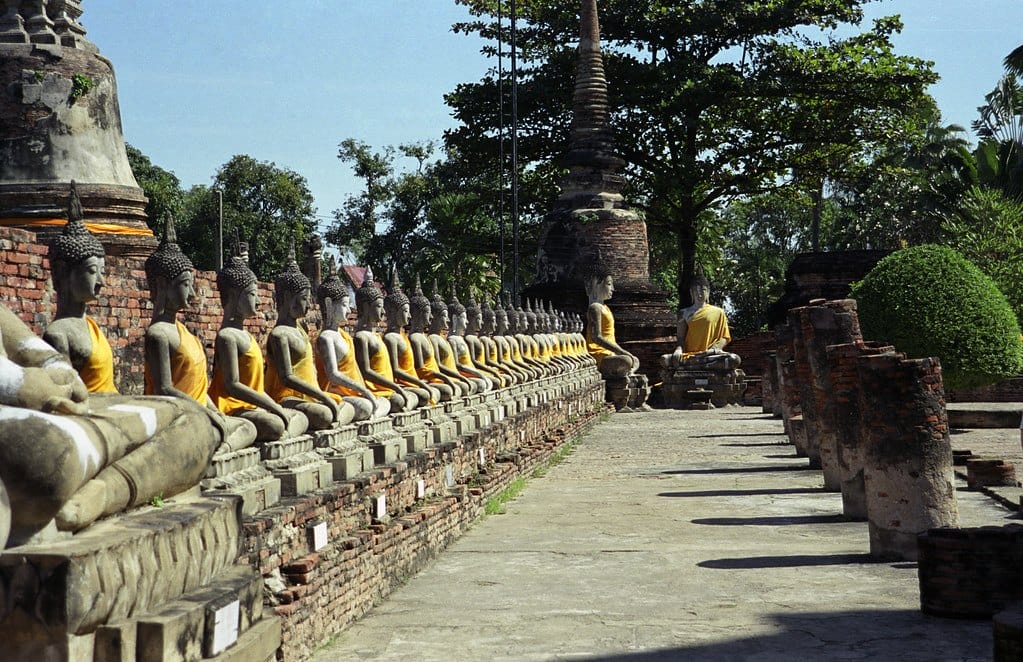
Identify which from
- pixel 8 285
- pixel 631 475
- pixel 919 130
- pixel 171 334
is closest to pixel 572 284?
pixel 919 130

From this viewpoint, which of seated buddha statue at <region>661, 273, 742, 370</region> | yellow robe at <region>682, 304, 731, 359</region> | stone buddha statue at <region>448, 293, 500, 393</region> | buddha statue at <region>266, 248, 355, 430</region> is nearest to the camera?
buddha statue at <region>266, 248, 355, 430</region>

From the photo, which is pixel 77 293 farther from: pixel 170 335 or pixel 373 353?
pixel 373 353

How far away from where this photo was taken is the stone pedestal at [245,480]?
19.2 ft

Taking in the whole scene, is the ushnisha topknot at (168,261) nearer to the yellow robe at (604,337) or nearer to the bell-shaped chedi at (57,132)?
the bell-shaped chedi at (57,132)

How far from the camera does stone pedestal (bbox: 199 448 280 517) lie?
586cm

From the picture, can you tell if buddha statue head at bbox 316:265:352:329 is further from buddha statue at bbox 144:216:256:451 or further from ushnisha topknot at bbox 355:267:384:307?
buddha statue at bbox 144:216:256:451

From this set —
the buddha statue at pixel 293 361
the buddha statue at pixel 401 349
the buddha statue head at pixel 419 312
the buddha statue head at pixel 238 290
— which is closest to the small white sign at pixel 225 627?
the buddha statue head at pixel 238 290

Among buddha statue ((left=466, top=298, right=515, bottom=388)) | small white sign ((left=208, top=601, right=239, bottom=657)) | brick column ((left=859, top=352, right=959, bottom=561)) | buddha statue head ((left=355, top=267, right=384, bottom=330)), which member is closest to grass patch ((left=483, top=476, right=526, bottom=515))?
buddha statue ((left=466, top=298, right=515, bottom=388))

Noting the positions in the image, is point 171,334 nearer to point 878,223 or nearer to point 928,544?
point 928,544

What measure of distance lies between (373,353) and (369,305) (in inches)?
14.0

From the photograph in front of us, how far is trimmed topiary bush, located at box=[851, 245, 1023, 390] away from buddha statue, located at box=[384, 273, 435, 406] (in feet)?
32.7

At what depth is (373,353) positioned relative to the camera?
9.73 metres

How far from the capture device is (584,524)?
1103 centimetres

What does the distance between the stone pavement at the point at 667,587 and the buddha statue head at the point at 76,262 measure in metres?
2.39
